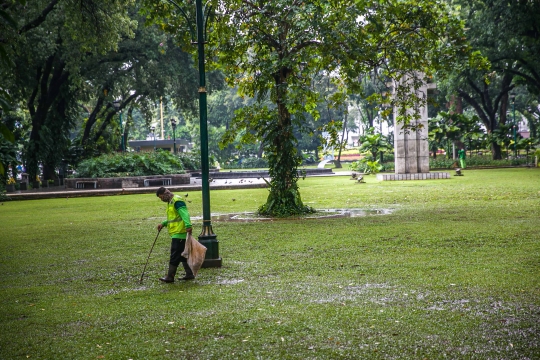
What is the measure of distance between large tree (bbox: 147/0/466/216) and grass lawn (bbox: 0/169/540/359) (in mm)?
2745

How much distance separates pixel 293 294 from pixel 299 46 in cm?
931

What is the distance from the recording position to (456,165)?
41.2 meters

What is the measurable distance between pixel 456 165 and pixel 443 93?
941cm

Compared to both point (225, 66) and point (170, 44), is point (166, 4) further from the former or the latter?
point (170, 44)

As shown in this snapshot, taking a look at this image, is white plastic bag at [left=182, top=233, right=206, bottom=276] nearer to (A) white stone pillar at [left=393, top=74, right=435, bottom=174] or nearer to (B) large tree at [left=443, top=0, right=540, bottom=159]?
(B) large tree at [left=443, top=0, right=540, bottom=159]

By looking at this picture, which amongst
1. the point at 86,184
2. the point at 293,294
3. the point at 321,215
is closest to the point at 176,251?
the point at 293,294

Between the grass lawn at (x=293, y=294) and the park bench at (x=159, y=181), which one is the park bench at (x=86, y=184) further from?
the grass lawn at (x=293, y=294)

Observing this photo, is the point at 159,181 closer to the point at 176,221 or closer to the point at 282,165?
the point at 282,165

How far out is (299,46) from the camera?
1545 cm

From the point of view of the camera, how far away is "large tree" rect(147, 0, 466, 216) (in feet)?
46.6

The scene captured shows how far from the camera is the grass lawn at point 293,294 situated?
538 centimetres

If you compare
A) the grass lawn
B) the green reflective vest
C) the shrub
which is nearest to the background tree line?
the grass lawn

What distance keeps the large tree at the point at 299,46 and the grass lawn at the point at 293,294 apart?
2.74 meters

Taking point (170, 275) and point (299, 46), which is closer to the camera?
point (170, 275)
